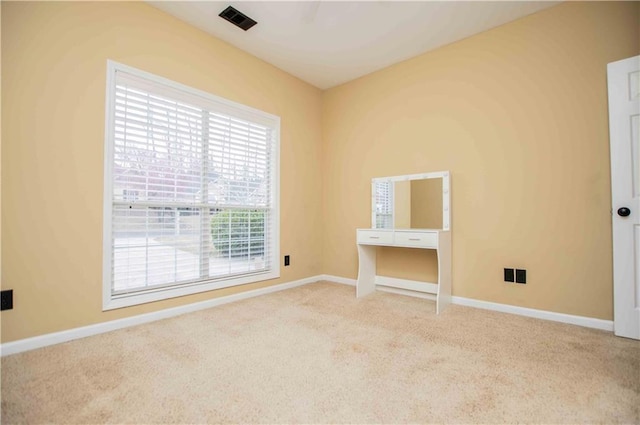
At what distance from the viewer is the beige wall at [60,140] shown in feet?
5.85

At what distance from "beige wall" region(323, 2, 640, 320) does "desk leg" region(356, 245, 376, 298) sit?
0.96 ft

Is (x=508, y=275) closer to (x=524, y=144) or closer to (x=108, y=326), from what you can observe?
(x=524, y=144)

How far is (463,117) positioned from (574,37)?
92 centimetres

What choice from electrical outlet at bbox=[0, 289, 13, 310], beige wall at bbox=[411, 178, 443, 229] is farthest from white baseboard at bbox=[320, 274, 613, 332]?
electrical outlet at bbox=[0, 289, 13, 310]

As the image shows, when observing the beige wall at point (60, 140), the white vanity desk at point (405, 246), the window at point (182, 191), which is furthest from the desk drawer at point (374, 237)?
the beige wall at point (60, 140)

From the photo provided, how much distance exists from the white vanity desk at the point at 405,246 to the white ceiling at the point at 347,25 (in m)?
1.31

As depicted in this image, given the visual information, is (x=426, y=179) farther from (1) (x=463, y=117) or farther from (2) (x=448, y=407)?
(2) (x=448, y=407)

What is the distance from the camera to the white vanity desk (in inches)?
104

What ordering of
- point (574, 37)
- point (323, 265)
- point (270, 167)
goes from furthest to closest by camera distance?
point (323, 265) → point (270, 167) → point (574, 37)

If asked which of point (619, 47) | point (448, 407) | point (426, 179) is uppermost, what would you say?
point (619, 47)

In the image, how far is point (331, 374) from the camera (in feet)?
5.09

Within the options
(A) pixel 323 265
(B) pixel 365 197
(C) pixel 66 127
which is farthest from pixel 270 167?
(C) pixel 66 127

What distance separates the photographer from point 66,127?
1972 mm

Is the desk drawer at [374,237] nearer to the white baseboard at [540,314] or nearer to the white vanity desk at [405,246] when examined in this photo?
the white vanity desk at [405,246]
